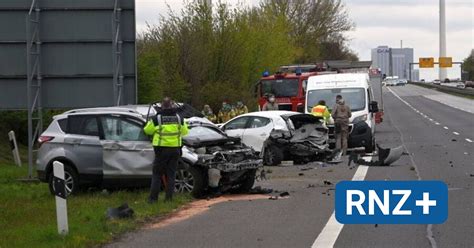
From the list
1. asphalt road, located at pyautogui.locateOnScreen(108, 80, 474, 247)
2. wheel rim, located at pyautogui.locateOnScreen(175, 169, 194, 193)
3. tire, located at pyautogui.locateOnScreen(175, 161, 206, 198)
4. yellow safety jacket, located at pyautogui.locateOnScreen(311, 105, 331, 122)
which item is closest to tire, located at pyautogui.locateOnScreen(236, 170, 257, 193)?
asphalt road, located at pyautogui.locateOnScreen(108, 80, 474, 247)

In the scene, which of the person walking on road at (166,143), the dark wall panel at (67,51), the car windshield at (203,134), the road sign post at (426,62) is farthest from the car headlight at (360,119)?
the road sign post at (426,62)

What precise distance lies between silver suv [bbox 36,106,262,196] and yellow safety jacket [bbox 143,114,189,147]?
2.75ft

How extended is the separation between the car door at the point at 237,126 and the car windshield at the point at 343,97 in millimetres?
4840

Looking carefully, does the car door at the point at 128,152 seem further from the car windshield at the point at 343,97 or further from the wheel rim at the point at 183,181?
the car windshield at the point at 343,97

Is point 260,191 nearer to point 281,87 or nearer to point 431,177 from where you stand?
point 431,177

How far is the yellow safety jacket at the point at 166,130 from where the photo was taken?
43.1 ft

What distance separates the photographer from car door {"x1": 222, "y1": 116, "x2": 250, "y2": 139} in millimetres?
21500

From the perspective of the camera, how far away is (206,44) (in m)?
39.4

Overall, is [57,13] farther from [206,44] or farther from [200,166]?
[206,44]

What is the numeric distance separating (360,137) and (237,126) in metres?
4.44

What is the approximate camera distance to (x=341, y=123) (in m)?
23.2

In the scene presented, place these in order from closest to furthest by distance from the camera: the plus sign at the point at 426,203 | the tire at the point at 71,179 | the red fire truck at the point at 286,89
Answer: the plus sign at the point at 426,203, the tire at the point at 71,179, the red fire truck at the point at 286,89

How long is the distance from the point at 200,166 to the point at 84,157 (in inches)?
90.9

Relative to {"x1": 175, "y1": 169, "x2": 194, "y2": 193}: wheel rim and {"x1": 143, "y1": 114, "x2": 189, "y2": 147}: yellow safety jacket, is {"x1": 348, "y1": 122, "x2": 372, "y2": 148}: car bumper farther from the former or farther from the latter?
{"x1": 143, "y1": 114, "x2": 189, "y2": 147}: yellow safety jacket
